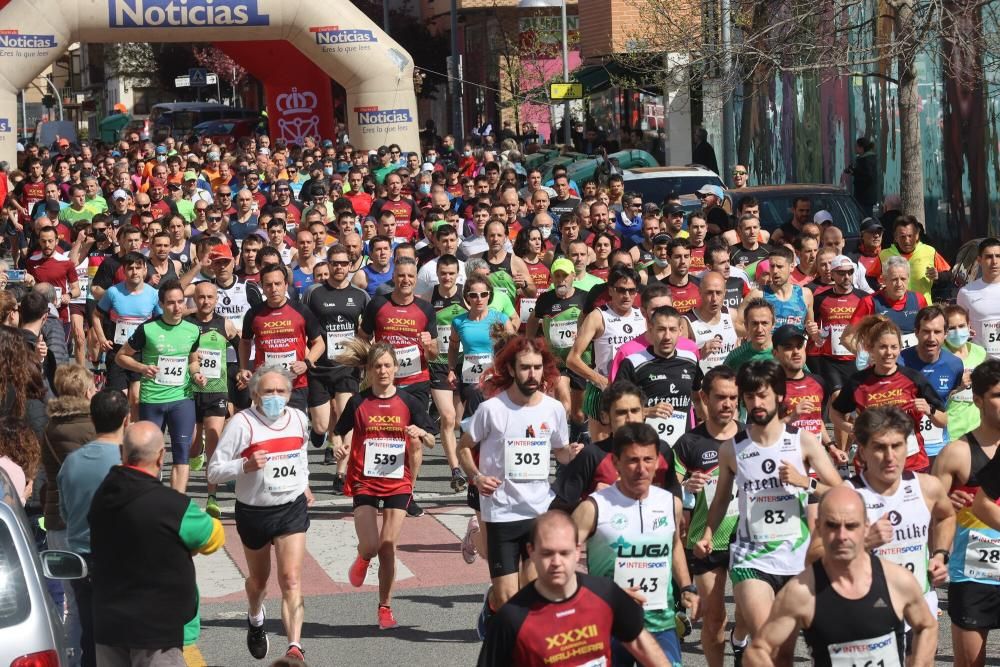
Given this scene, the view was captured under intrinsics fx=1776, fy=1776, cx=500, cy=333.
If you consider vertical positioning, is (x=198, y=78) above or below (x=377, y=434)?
above

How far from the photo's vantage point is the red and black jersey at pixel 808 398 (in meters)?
9.32

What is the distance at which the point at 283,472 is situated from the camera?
8562mm

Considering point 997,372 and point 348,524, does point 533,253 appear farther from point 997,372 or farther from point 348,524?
point 997,372

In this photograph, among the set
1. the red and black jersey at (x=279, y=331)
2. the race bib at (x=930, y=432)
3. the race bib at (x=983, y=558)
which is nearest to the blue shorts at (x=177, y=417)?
the red and black jersey at (x=279, y=331)

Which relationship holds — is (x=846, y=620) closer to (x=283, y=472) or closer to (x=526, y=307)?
(x=283, y=472)

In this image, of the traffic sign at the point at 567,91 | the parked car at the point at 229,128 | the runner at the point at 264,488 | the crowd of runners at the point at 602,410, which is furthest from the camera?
the parked car at the point at 229,128

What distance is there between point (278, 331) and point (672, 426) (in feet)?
11.6

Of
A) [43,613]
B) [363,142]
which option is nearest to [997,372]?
[43,613]

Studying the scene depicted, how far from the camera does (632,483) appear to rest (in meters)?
6.89

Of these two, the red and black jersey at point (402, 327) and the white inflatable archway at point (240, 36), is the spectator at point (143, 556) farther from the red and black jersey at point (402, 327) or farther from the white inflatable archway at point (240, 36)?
the white inflatable archway at point (240, 36)

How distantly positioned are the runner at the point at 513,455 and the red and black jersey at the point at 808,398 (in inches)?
57.0

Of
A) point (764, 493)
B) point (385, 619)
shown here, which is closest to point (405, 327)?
point (385, 619)

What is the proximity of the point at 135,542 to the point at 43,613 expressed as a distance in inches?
36.9

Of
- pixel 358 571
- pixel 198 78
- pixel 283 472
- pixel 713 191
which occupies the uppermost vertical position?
pixel 198 78
